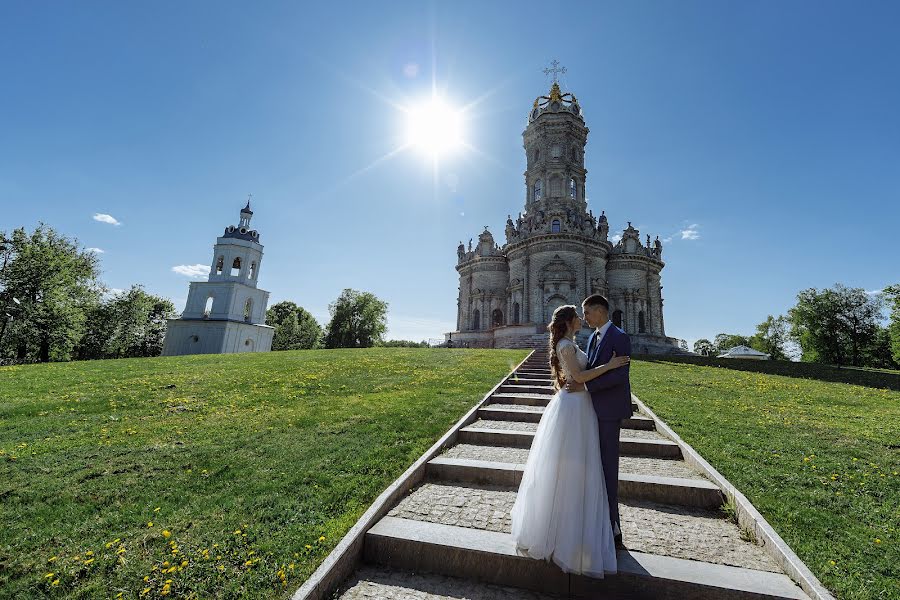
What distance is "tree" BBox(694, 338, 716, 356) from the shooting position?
354 ft

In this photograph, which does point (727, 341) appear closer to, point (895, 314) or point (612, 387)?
point (895, 314)

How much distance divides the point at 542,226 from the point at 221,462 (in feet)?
129

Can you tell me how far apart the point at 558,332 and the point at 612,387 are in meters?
0.81

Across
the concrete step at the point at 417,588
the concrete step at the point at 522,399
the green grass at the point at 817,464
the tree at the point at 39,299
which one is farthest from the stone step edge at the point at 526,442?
the tree at the point at 39,299

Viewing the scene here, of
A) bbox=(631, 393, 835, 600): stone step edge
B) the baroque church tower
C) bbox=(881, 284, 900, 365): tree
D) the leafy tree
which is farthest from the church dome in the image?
the leafy tree

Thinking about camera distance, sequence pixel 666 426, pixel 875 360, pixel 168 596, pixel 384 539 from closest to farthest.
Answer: pixel 168 596, pixel 384 539, pixel 666 426, pixel 875 360

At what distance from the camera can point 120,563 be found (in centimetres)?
385

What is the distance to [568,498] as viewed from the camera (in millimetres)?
3881

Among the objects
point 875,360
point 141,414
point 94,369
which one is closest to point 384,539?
point 141,414

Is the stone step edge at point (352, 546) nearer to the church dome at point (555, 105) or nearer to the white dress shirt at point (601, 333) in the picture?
the white dress shirt at point (601, 333)

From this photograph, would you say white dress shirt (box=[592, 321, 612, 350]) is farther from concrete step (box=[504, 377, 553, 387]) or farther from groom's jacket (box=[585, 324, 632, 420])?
concrete step (box=[504, 377, 553, 387])

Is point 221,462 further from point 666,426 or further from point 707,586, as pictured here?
point 666,426

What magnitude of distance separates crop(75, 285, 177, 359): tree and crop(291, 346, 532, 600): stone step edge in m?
59.2

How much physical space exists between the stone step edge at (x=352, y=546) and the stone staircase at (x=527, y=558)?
94 mm
